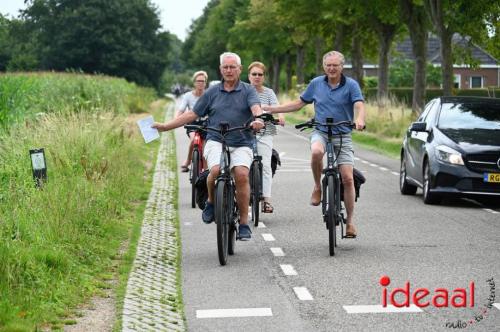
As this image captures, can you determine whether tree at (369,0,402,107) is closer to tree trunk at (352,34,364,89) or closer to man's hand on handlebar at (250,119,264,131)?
tree trunk at (352,34,364,89)

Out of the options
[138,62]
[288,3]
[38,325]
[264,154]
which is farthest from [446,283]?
[138,62]

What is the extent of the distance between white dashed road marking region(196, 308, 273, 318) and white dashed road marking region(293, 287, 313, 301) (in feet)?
1.72

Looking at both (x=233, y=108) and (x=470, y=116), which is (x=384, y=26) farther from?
(x=233, y=108)

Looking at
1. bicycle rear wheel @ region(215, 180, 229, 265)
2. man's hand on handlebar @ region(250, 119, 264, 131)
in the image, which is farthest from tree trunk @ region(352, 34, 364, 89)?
bicycle rear wheel @ region(215, 180, 229, 265)

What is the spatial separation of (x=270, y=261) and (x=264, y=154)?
3.43 metres

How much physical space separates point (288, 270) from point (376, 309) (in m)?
2.09

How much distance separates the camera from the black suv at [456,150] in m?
15.5

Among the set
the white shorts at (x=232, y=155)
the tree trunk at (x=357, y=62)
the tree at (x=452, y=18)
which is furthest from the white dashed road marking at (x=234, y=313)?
the tree trunk at (x=357, y=62)

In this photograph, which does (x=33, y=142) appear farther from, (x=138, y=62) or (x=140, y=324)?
(x=138, y=62)

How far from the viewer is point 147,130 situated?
33.9 ft

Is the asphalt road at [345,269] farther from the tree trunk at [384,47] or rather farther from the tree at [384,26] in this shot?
the tree trunk at [384,47]

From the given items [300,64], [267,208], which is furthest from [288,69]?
[267,208]

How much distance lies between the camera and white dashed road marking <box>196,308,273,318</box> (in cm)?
817

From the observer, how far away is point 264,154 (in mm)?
14156
